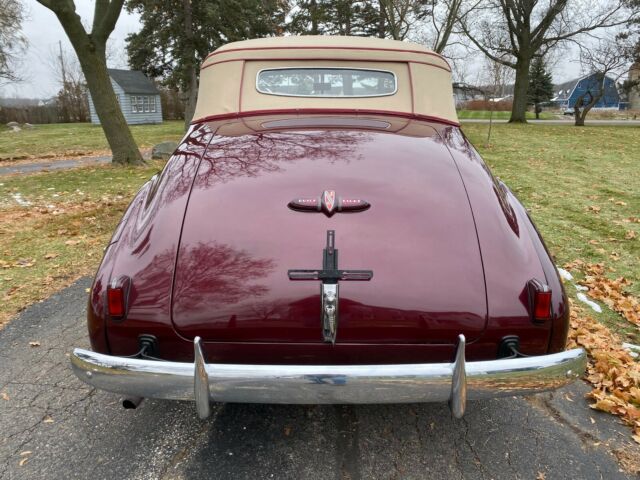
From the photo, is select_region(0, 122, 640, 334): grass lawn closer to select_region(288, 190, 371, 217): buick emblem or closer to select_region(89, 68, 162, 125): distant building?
select_region(288, 190, 371, 217): buick emblem

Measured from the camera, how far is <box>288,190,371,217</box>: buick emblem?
1919mm

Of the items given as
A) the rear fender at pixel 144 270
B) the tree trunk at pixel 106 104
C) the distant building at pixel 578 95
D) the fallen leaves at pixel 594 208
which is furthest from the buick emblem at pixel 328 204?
the distant building at pixel 578 95

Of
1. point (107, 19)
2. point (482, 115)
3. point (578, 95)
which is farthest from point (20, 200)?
point (578, 95)

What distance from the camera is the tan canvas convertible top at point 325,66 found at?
9.43 feet

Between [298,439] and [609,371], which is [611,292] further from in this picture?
[298,439]

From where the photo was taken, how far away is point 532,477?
203 cm

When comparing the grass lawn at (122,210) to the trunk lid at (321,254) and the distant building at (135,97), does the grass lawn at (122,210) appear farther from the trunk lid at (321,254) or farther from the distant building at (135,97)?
the distant building at (135,97)

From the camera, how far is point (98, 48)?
30.7ft

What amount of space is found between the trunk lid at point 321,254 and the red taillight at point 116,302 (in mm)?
207

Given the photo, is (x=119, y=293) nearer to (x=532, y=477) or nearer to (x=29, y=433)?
(x=29, y=433)

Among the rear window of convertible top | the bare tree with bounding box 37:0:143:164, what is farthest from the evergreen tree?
the rear window of convertible top

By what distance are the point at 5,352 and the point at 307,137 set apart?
2.52 metres

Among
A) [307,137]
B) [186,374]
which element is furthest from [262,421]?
[307,137]

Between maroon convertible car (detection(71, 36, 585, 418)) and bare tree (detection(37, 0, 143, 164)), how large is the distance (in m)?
8.70
